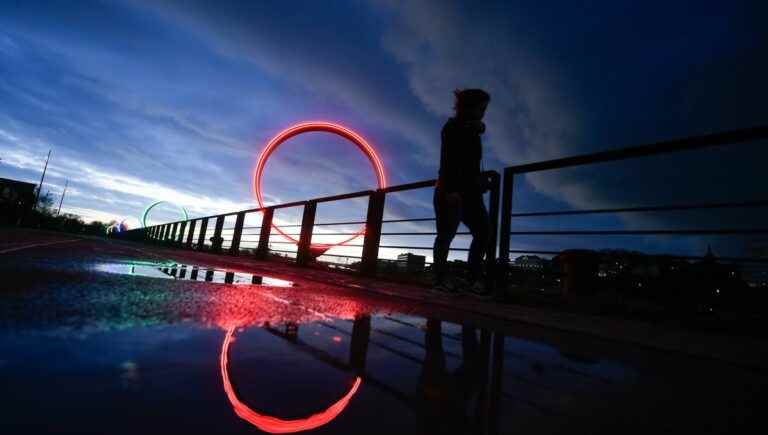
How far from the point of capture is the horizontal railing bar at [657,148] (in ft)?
7.08

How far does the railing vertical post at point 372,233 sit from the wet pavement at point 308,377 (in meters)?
3.66

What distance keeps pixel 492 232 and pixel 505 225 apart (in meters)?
0.16

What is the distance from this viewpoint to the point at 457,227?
316 centimetres

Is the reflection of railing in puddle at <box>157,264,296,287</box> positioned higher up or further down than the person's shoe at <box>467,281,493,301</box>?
further down

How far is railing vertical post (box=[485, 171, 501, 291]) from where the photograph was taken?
10.5ft

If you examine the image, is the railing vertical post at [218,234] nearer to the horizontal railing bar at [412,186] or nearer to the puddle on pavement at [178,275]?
the horizontal railing bar at [412,186]

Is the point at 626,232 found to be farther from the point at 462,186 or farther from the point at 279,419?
the point at 279,419

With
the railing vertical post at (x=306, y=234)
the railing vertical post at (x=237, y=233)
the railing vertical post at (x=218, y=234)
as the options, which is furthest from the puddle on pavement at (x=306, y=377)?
the railing vertical post at (x=218, y=234)

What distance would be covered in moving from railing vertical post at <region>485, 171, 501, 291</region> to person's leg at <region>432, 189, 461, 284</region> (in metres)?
0.38

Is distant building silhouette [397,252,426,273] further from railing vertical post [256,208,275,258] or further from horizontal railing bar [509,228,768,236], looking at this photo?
railing vertical post [256,208,275,258]

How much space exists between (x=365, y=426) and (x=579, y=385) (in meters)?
0.54

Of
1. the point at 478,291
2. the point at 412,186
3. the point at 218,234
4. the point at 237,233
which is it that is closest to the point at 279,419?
the point at 478,291

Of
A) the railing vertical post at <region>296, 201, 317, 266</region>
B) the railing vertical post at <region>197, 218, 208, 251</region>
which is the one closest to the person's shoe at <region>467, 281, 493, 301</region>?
the railing vertical post at <region>296, 201, 317, 266</region>

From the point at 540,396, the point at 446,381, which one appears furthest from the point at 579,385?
the point at 446,381
